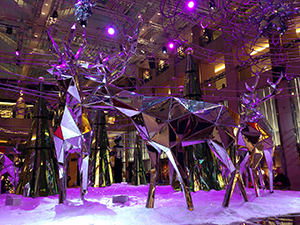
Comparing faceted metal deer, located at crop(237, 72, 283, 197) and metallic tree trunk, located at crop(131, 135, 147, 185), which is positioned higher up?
faceted metal deer, located at crop(237, 72, 283, 197)

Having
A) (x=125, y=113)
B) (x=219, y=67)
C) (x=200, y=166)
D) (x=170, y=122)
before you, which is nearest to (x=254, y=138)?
(x=200, y=166)

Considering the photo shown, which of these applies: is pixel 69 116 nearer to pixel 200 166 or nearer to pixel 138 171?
pixel 200 166

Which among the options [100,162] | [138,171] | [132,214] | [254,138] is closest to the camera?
[132,214]

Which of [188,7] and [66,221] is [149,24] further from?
[66,221]

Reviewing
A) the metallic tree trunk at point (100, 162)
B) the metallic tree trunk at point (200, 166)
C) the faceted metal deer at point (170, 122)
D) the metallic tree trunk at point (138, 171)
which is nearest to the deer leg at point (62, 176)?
the faceted metal deer at point (170, 122)

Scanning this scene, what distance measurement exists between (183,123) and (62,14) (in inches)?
354

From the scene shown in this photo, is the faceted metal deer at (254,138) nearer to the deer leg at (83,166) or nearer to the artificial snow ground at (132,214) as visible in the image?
the artificial snow ground at (132,214)

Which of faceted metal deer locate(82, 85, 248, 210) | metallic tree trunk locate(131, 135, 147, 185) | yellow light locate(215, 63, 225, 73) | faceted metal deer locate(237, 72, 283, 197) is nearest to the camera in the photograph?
faceted metal deer locate(82, 85, 248, 210)

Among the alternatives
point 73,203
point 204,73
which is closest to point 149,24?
point 204,73

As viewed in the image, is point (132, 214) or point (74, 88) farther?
point (74, 88)

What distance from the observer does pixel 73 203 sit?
324 centimetres

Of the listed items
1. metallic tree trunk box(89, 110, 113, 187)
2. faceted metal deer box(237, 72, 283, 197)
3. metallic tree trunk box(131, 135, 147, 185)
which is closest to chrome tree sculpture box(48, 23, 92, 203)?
faceted metal deer box(237, 72, 283, 197)

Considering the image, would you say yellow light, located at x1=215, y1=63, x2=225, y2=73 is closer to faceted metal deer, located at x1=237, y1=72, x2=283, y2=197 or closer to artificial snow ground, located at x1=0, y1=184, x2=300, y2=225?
faceted metal deer, located at x1=237, y1=72, x2=283, y2=197

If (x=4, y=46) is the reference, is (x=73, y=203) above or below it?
below
